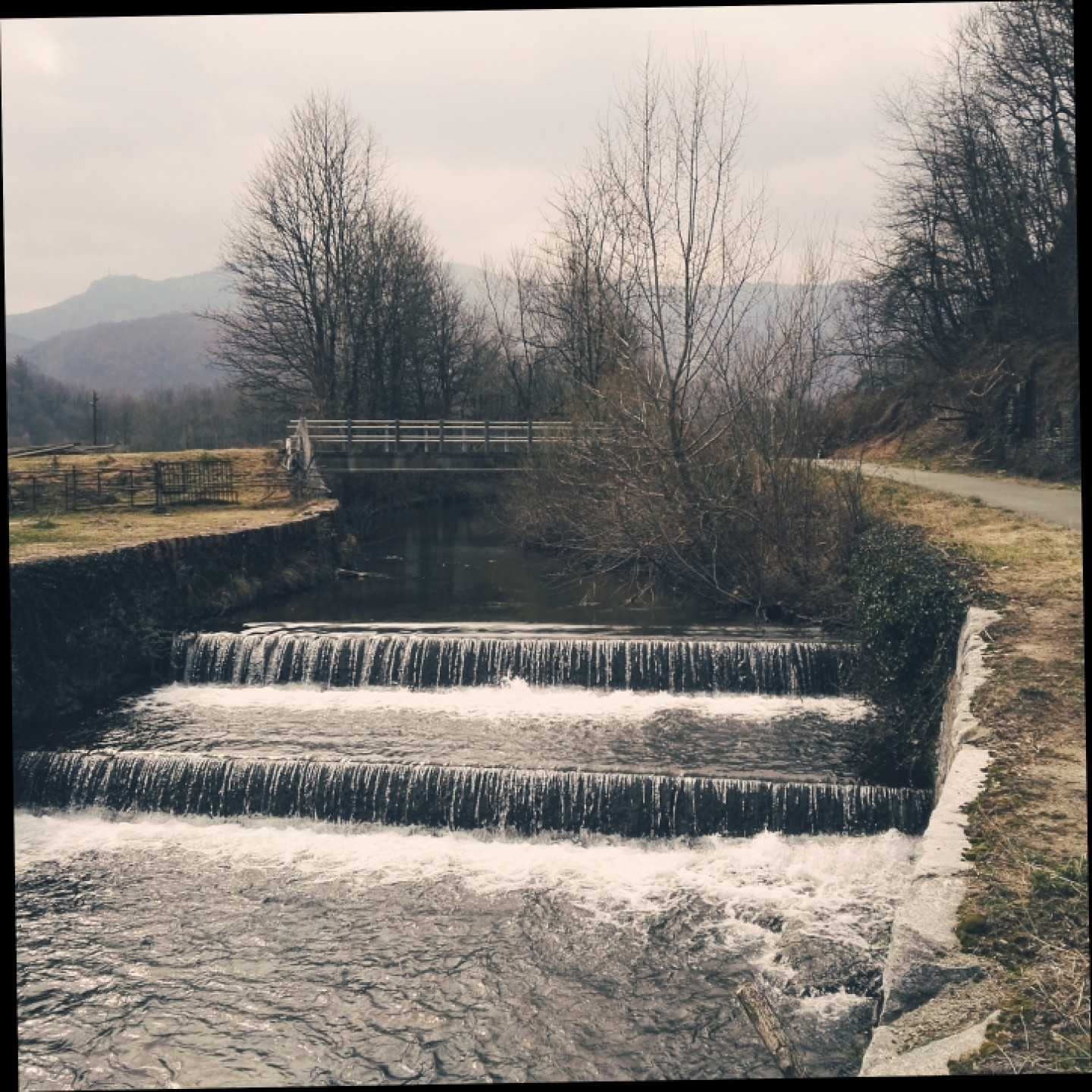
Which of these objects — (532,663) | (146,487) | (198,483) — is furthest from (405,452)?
(532,663)

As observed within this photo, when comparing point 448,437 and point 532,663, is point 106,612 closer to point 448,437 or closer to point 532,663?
point 532,663

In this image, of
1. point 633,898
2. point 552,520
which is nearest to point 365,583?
point 552,520

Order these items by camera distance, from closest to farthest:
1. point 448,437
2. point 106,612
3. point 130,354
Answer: point 106,612 → point 448,437 → point 130,354

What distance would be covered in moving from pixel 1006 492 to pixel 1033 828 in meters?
13.0

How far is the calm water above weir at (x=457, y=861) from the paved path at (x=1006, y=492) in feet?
16.4

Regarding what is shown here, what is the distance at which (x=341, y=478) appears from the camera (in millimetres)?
26875

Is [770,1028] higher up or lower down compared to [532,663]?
lower down

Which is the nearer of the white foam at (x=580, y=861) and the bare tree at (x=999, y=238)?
the white foam at (x=580, y=861)

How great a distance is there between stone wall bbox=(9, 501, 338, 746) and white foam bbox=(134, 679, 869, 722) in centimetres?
81

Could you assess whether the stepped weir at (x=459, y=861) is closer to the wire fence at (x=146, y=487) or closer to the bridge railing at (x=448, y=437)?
the wire fence at (x=146, y=487)

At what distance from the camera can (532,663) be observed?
1360cm

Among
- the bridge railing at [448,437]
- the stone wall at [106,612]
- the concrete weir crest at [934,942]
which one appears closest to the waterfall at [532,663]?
the stone wall at [106,612]

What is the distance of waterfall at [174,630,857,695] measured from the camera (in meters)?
13.2

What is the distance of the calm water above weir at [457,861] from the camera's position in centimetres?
692
